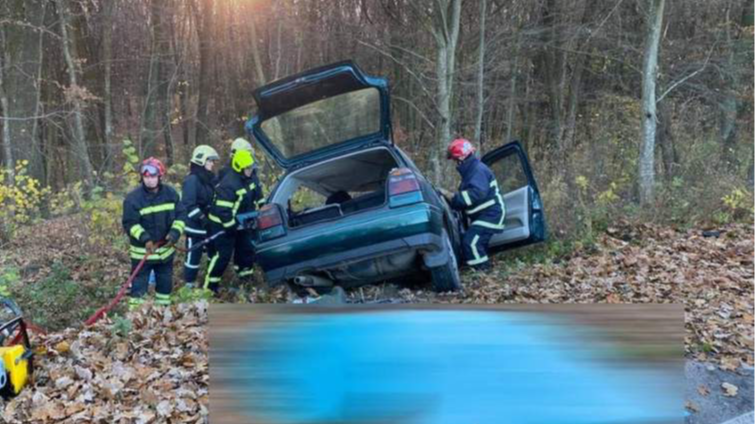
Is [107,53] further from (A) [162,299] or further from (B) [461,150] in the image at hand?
(B) [461,150]

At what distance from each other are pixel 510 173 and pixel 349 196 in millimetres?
2186

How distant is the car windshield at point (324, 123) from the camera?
6.52 meters

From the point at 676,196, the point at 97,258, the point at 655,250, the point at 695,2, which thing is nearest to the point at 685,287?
the point at 655,250

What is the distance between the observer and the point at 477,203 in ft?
22.5

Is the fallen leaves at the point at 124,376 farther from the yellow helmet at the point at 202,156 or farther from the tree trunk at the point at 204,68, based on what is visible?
the tree trunk at the point at 204,68

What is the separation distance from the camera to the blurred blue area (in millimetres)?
1596

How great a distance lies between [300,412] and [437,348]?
1.34ft

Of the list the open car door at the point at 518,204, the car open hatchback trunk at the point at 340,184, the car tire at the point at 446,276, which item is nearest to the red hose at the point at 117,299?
the car open hatchback trunk at the point at 340,184

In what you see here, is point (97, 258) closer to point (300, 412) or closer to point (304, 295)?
point (304, 295)

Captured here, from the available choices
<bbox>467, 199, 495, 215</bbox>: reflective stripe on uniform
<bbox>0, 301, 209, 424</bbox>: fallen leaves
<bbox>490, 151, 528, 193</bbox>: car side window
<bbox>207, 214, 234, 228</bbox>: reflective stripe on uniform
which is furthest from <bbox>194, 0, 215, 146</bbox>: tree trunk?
<bbox>0, 301, 209, 424</bbox>: fallen leaves

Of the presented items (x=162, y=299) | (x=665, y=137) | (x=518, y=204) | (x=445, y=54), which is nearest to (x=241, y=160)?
(x=162, y=299)

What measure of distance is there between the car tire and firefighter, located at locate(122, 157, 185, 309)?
9.16ft

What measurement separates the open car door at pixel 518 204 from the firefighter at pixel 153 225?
380cm

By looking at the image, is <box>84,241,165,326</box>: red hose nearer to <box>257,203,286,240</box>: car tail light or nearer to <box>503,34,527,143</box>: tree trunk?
<box>257,203,286,240</box>: car tail light
